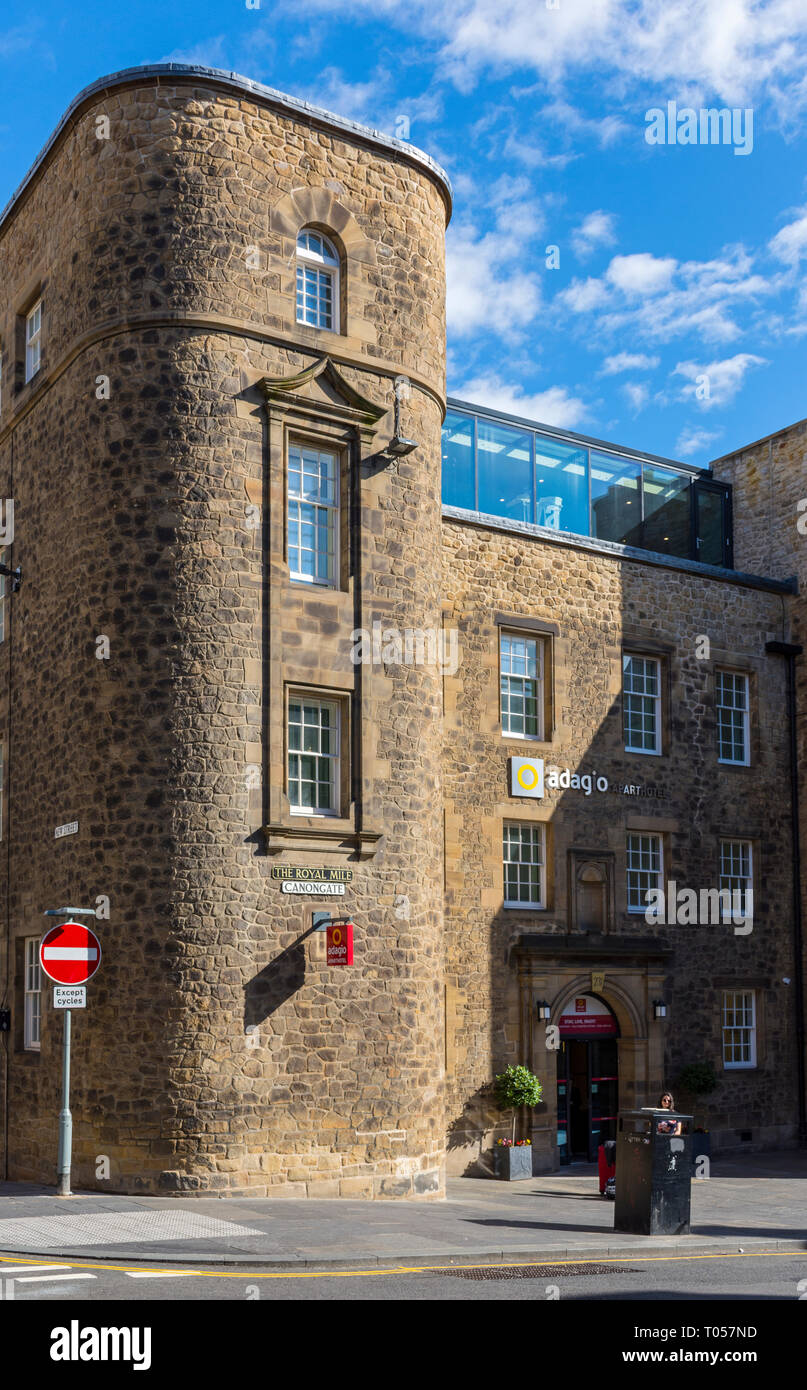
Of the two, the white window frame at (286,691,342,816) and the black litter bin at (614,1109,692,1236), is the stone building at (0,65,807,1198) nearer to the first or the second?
the white window frame at (286,691,342,816)

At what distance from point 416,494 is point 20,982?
30.4 feet

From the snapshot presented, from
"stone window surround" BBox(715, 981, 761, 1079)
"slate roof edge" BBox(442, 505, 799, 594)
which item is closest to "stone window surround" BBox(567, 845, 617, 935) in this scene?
"stone window surround" BBox(715, 981, 761, 1079)

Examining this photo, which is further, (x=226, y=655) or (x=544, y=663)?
(x=544, y=663)

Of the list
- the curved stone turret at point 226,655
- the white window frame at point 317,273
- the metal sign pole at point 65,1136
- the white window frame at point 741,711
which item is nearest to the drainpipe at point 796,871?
the white window frame at point 741,711

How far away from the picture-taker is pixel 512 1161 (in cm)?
2345

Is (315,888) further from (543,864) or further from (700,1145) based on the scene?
(700,1145)

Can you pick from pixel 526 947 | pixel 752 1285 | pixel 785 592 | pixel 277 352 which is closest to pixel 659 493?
pixel 785 592

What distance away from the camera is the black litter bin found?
15.6 metres

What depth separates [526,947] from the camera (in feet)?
81.7

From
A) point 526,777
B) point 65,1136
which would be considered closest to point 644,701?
point 526,777

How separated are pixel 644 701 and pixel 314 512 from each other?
10.0 meters

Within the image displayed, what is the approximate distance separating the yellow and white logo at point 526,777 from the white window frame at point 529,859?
1.75 feet

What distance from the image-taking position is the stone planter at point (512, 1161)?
23.4m
